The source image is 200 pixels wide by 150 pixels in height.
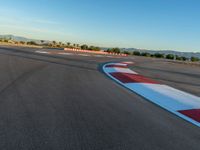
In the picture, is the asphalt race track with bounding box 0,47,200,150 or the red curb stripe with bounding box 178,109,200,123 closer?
the asphalt race track with bounding box 0,47,200,150

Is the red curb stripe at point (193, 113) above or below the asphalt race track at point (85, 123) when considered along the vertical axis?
below

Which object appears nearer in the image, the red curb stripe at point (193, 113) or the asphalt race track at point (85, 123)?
the asphalt race track at point (85, 123)

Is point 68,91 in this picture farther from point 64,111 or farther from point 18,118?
point 18,118

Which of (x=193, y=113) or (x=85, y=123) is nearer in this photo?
(x=85, y=123)

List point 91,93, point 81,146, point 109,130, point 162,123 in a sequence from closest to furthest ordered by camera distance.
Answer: point 81,146 → point 109,130 → point 162,123 → point 91,93

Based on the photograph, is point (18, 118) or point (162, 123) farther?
point (162, 123)

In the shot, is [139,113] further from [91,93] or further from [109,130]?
[91,93]

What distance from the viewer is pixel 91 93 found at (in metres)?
6.86

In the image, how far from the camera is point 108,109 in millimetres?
5328

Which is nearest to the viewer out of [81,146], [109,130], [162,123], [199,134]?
[81,146]

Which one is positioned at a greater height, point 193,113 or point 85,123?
point 85,123

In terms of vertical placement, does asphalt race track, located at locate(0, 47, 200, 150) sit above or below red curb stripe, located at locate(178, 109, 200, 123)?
above

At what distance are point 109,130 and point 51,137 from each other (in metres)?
0.96

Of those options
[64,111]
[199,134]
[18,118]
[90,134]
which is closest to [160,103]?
[199,134]
